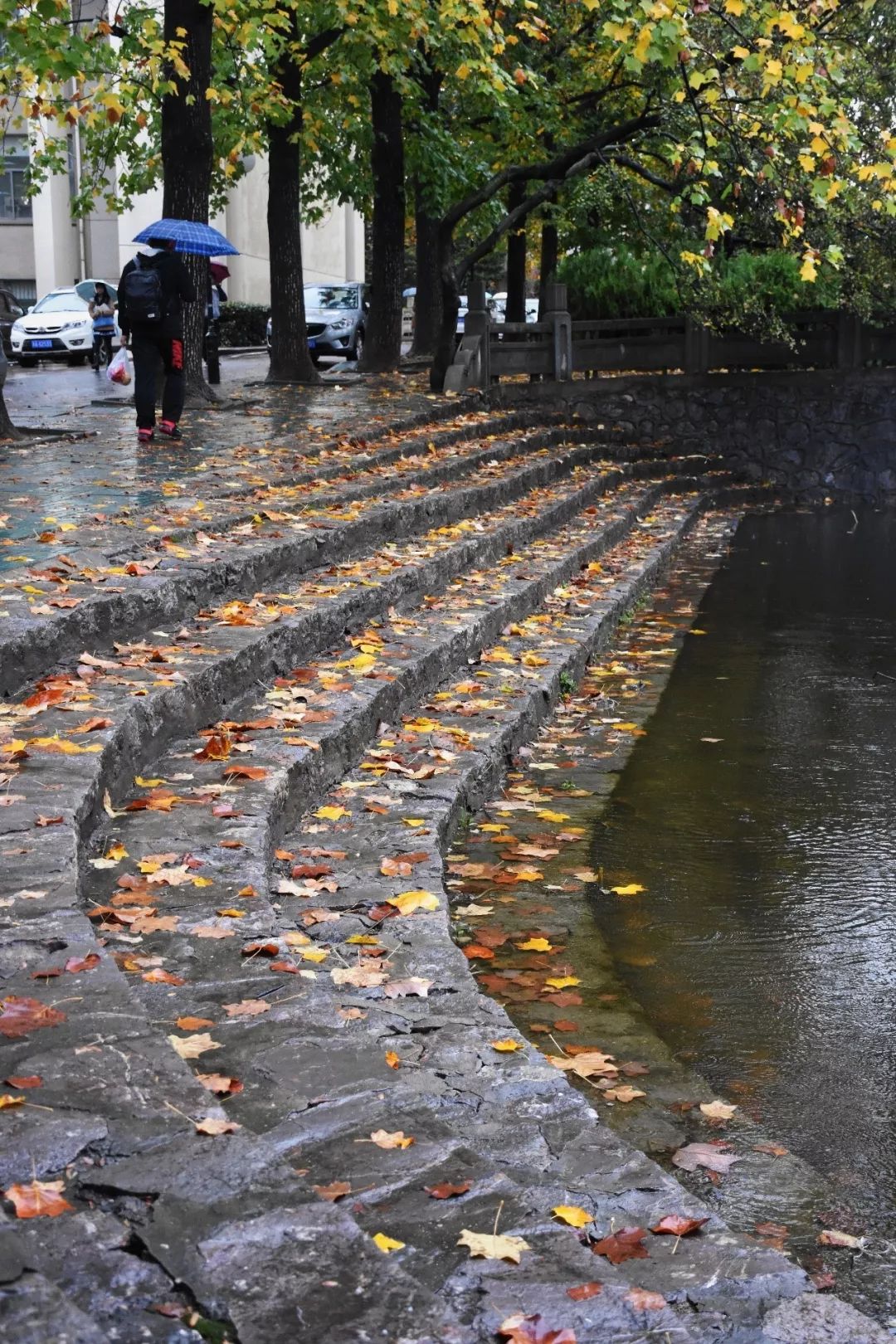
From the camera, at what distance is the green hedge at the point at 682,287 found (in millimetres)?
20141

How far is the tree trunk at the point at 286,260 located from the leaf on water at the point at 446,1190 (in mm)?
19114

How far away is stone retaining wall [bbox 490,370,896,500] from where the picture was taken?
21.5m

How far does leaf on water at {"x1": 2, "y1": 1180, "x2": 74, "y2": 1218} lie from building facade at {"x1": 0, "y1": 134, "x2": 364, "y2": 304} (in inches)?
1510

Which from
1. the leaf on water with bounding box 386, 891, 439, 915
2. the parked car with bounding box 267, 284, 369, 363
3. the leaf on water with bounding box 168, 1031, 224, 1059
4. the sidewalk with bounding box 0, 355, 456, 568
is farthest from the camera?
the parked car with bounding box 267, 284, 369, 363

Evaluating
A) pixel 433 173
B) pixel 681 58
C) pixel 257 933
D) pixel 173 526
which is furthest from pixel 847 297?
pixel 257 933

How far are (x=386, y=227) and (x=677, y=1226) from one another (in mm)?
21607

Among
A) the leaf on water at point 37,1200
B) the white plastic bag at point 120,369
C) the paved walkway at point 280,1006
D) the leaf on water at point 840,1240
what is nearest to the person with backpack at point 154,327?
the white plastic bag at point 120,369

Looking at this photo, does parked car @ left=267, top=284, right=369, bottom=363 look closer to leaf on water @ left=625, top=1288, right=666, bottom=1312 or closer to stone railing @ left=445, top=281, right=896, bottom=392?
stone railing @ left=445, top=281, right=896, bottom=392

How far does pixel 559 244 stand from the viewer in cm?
3055

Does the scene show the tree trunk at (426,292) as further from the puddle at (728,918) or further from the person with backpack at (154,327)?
the puddle at (728,918)

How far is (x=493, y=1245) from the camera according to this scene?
273cm

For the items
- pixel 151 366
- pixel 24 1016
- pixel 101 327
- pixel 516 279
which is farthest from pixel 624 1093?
pixel 101 327

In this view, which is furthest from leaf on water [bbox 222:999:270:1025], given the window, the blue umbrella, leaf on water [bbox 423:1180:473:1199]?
the window

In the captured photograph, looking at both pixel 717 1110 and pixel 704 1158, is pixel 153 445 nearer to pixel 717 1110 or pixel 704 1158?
pixel 717 1110
